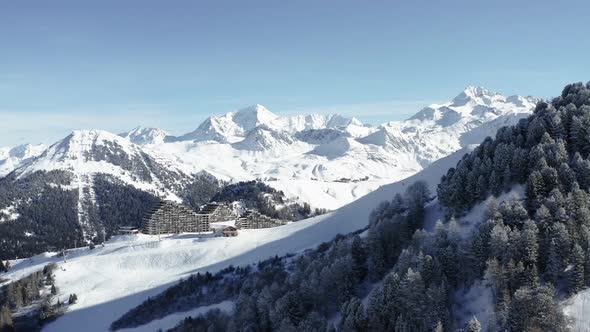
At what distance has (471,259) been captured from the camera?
7388 cm

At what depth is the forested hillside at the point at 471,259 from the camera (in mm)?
65125

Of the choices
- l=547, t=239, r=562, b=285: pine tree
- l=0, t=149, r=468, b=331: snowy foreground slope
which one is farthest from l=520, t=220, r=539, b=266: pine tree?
l=0, t=149, r=468, b=331: snowy foreground slope

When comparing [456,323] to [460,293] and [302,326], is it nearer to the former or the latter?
[460,293]

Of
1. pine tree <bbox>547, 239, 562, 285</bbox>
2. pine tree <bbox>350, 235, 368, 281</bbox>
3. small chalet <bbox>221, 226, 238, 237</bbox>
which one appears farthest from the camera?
small chalet <bbox>221, 226, 238, 237</bbox>

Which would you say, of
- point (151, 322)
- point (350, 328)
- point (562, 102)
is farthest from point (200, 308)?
point (562, 102)

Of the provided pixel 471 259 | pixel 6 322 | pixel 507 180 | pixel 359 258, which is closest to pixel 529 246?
pixel 471 259

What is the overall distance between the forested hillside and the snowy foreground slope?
12.6 metres

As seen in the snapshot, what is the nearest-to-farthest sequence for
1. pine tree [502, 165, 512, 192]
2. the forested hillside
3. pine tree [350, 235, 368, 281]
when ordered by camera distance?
the forested hillside
pine tree [502, 165, 512, 192]
pine tree [350, 235, 368, 281]

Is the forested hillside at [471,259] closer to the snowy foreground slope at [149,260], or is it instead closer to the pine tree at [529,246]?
the pine tree at [529,246]

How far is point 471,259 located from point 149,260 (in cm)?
10851

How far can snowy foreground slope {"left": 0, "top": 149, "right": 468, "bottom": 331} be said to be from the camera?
419 feet

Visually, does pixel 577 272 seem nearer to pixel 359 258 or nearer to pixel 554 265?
pixel 554 265

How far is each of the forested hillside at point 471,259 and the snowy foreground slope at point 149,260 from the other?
41.3ft

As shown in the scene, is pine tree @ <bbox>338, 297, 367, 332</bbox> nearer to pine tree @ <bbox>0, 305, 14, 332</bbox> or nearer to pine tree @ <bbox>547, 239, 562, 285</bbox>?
pine tree @ <bbox>547, 239, 562, 285</bbox>
